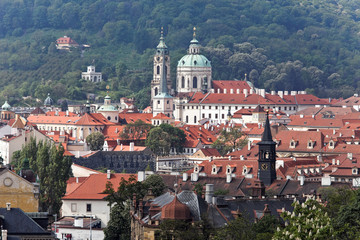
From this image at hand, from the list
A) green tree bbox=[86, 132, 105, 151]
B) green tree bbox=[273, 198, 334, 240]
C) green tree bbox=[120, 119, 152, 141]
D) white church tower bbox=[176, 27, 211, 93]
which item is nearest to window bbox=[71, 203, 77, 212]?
green tree bbox=[273, 198, 334, 240]

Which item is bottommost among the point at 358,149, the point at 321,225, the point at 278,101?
the point at 321,225

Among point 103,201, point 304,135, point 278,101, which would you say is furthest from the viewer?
point 278,101

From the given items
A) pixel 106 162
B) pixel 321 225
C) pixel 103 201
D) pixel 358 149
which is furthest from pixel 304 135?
pixel 321 225

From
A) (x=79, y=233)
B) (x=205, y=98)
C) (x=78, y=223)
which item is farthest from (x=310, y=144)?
(x=205, y=98)

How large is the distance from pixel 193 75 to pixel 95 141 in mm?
63706

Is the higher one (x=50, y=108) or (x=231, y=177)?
(x=50, y=108)

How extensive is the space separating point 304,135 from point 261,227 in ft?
207

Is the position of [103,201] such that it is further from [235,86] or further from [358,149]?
[235,86]

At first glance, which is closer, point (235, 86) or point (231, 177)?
point (231, 177)

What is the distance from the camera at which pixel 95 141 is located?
129 m

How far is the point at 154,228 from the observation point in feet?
156

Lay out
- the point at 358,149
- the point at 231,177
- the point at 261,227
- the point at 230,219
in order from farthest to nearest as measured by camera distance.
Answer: the point at 358,149 → the point at 231,177 → the point at 230,219 → the point at 261,227

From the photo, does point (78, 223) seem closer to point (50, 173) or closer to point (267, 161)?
point (267, 161)

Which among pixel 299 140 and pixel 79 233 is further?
pixel 299 140
